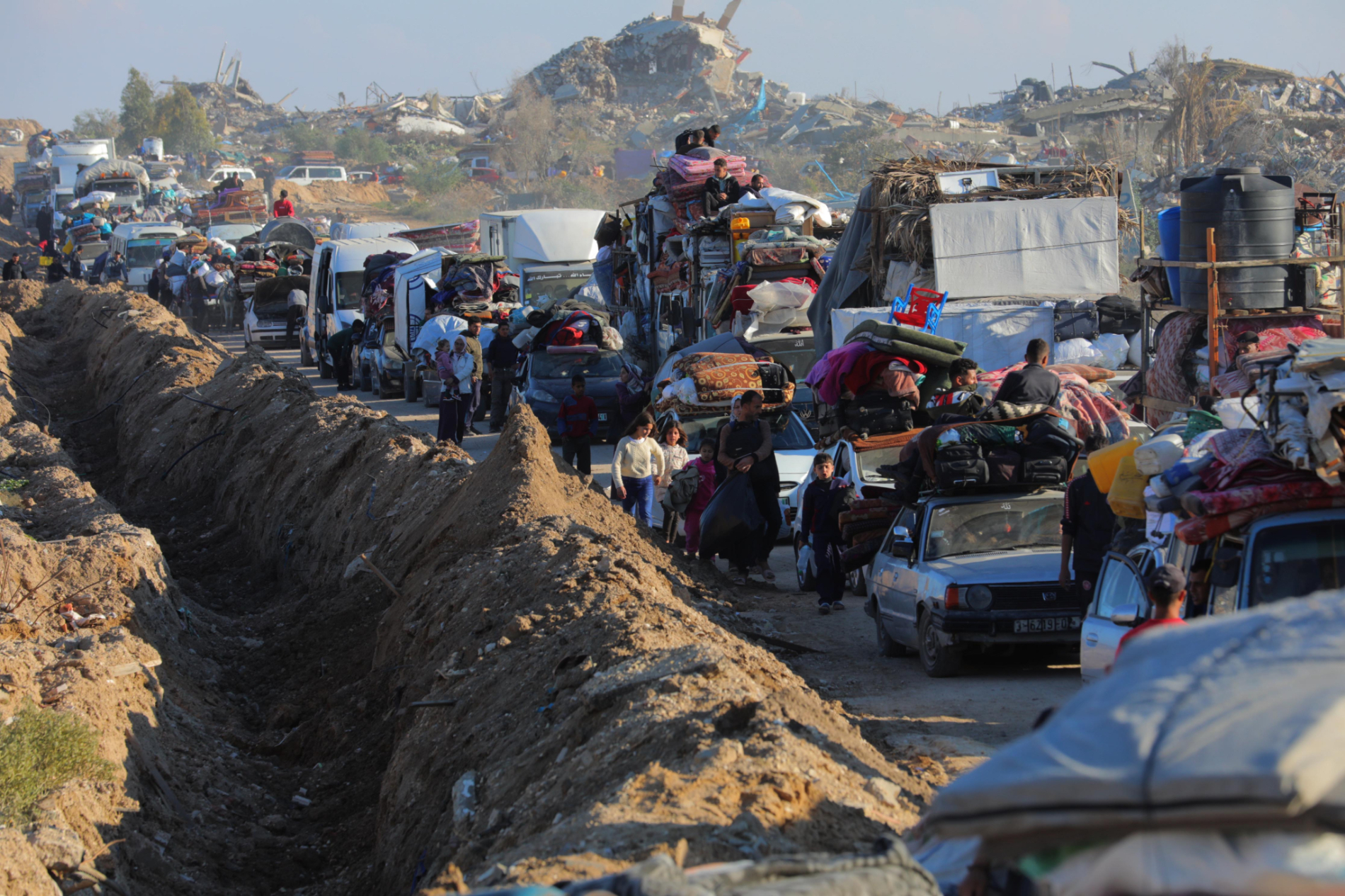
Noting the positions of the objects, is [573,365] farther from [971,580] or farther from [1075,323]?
[971,580]

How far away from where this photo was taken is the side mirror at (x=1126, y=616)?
19.2 ft

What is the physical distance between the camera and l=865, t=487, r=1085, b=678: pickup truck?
8773 mm

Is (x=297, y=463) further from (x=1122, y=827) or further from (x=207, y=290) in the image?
(x=207, y=290)

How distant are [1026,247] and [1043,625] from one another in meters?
10.1

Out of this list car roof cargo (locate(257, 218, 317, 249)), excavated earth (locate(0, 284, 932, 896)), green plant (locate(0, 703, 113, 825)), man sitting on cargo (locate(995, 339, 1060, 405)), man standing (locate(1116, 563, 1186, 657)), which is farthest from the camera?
car roof cargo (locate(257, 218, 317, 249))

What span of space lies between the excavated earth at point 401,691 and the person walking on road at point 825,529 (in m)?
1.04

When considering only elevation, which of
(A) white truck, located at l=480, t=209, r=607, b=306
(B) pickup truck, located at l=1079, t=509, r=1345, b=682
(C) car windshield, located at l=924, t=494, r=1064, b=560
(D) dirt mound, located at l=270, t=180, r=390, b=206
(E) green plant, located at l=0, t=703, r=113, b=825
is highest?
(D) dirt mound, located at l=270, t=180, r=390, b=206

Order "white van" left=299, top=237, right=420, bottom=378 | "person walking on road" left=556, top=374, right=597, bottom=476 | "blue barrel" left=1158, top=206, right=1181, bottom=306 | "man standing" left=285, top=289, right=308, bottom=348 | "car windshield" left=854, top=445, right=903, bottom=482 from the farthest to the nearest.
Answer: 1. "man standing" left=285, top=289, right=308, bottom=348
2. "white van" left=299, top=237, right=420, bottom=378
3. "person walking on road" left=556, top=374, right=597, bottom=476
4. "car windshield" left=854, top=445, right=903, bottom=482
5. "blue barrel" left=1158, top=206, right=1181, bottom=306

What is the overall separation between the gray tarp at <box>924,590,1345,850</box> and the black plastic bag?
30.7ft

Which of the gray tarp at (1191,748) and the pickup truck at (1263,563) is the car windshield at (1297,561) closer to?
the pickup truck at (1263,563)

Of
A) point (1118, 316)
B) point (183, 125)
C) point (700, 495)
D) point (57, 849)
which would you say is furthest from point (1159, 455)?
point (183, 125)

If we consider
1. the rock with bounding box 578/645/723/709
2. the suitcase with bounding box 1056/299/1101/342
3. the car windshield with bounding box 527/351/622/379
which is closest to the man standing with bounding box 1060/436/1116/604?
the rock with bounding box 578/645/723/709

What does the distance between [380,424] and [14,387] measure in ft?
44.0

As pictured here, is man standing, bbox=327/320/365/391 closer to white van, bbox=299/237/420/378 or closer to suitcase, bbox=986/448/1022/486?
white van, bbox=299/237/420/378
